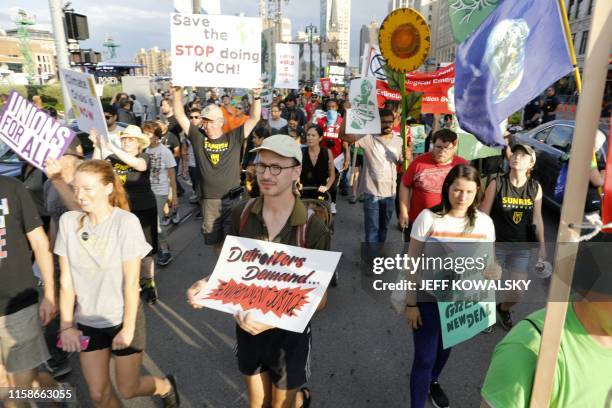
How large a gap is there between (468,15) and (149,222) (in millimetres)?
3835

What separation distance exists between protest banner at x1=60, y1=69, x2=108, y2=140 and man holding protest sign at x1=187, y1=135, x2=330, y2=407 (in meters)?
2.05

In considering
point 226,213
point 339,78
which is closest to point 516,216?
point 226,213

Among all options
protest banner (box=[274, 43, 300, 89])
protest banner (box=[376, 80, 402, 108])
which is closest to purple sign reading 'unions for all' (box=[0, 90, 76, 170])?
protest banner (box=[376, 80, 402, 108])

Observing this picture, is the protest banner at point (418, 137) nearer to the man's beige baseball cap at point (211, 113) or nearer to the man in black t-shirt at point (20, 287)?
the man's beige baseball cap at point (211, 113)

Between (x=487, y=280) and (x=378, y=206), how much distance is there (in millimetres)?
2581

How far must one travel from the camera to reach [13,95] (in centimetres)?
310

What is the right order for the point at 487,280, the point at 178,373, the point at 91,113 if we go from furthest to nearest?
the point at 91,113, the point at 178,373, the point at 487,280

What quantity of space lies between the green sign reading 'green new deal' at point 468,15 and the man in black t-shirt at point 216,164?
7.25 ft

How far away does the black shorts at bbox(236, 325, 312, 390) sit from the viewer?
7.23 ft

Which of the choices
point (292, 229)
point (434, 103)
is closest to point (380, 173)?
point (434, 103)

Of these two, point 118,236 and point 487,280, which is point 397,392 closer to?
point 487,280

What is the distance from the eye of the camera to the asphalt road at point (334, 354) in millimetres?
3090

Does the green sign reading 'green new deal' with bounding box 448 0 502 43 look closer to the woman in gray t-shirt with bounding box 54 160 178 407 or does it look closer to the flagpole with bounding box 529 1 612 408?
the flagpole with bounding box 529 1 612 408

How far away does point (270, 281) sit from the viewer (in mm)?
2012
